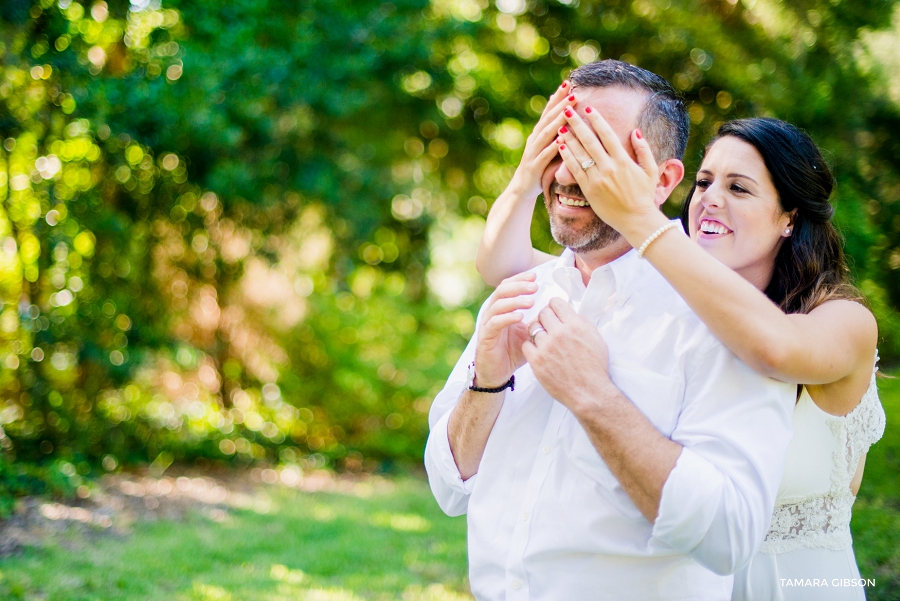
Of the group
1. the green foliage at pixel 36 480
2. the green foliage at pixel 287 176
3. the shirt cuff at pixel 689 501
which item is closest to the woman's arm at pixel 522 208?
the shirt cuff at pixel 689 501

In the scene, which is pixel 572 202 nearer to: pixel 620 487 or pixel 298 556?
pixel 620 487

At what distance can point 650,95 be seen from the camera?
1.93 meters

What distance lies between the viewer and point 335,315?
827 cm

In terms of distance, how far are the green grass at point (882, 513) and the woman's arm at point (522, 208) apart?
6.61 ft

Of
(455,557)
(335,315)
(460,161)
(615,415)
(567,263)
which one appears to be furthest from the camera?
(460,161)

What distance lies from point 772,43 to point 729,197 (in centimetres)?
330

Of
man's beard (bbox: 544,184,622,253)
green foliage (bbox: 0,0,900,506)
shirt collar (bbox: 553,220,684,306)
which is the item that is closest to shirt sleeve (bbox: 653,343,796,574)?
shirt collar (bbox: 553,220,684,306)

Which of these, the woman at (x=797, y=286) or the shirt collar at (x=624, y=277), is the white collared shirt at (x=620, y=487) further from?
the woman at (x=797, y=286)

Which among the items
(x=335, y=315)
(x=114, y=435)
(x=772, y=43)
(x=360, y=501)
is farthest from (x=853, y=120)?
(x=114, y=435)

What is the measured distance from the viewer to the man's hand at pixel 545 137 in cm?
185

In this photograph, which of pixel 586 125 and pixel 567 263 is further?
pixel 567 263

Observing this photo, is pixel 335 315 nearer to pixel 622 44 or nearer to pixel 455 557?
pixel 455 557

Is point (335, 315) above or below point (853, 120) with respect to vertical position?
below

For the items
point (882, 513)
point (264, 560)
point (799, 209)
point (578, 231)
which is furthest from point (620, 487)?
point (264, 560)
